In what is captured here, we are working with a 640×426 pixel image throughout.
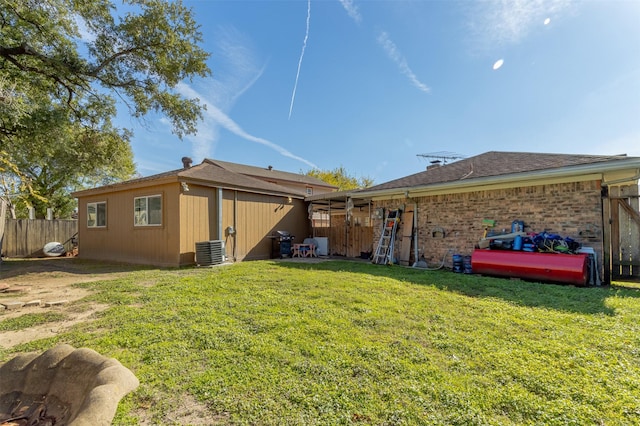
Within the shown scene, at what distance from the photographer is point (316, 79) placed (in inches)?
535

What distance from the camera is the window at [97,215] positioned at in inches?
435

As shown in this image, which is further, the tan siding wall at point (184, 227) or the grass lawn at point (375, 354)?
the tan siding wall at point (184, 227)

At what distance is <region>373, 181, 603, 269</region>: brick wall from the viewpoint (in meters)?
6.59

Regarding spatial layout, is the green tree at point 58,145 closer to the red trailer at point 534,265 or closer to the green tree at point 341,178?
the red trailer at point 534,265

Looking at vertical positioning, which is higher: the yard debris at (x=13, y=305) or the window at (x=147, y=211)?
the window at (x=147, y=211)

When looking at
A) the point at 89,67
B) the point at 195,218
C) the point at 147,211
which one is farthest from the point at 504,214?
the point at 89,67

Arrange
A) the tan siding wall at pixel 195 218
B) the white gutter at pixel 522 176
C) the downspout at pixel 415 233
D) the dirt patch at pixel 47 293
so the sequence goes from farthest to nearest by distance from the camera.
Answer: the downspout at pixel 415 233, the tan siding wall at pixel 195 218, the white gutter at pixel 522 176, the dirt patch at pixel 47 293

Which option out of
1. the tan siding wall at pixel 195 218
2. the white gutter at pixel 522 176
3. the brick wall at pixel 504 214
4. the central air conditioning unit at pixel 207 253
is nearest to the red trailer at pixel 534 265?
the brick wall at pixel 504 214

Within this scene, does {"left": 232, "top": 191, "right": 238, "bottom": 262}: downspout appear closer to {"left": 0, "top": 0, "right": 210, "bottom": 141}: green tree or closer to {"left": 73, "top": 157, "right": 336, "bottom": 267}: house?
{"left": 73, "top": 157, "right": 336, "bottom": 267}: house

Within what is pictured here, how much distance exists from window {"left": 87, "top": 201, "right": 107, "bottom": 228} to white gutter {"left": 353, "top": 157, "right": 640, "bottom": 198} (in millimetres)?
9823

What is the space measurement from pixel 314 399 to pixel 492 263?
21.1ft

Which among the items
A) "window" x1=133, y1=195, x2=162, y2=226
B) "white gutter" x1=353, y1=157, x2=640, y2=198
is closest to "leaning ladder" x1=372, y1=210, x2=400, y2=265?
"white gutter" x1=353, y1=157, x2=640, y2=198

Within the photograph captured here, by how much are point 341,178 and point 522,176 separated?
2865 centimetres

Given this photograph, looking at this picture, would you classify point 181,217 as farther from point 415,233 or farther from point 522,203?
point 522,203
